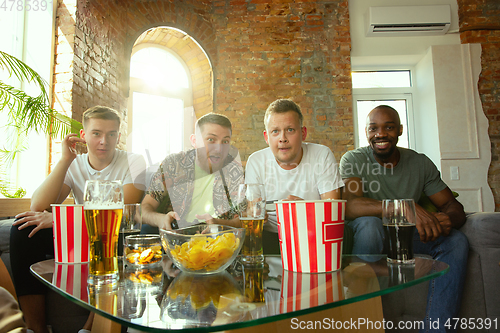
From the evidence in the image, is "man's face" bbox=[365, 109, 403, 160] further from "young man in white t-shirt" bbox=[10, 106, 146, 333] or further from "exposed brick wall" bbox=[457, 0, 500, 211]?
"exposed brick wall" bbox=[457, 0, 500, 211]

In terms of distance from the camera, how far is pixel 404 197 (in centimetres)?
167

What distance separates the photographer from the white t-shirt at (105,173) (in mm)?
→ 1693

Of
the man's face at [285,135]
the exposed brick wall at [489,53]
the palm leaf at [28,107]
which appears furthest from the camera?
the exposed brick wall at [489,53]

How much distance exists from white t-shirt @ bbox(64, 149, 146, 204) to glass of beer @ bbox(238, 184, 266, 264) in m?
1.04

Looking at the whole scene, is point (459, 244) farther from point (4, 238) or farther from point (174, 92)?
point (174, 92)

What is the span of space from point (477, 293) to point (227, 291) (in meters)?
1.23

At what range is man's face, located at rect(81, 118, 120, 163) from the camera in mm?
1677

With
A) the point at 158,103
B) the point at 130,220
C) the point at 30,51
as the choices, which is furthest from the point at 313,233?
the point at 158,103

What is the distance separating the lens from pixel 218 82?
3967 mm

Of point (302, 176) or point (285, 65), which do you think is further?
point (285, 65)

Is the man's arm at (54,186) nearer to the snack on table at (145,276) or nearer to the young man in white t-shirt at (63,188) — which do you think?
the young man in white t-shirt at (63,188)

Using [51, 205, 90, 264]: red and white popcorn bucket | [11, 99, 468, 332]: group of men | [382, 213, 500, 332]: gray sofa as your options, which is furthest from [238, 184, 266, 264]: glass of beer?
[382, 213, 500, 332]: gray sofa

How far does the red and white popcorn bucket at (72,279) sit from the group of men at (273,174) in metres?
0.60

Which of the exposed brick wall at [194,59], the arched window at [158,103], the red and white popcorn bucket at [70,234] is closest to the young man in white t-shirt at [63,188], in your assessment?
the red and white popcorn bucket at [70,234]
